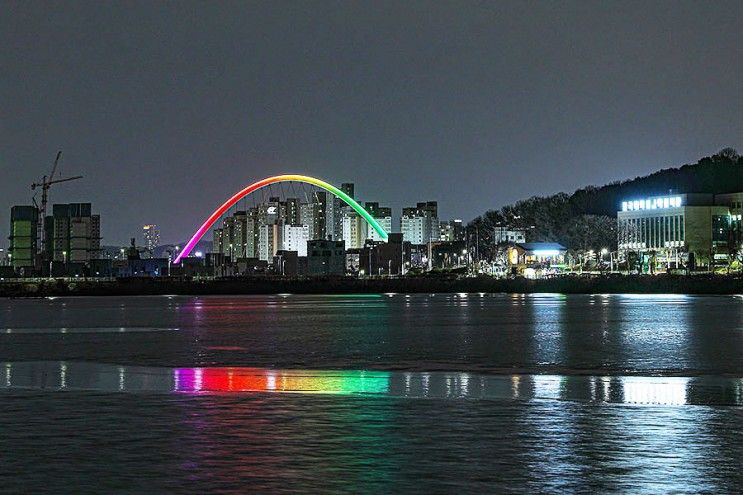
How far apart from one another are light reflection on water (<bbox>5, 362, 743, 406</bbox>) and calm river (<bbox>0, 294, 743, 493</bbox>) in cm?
6

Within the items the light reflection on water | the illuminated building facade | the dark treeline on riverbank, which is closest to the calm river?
the light reflection on water

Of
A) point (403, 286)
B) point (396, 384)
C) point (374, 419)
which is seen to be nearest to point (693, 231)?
point (403, 286)

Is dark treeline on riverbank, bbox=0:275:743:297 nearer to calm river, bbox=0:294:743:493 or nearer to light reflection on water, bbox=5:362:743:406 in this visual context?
calm river, bbox=0:294:743:493

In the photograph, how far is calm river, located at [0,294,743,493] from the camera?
1342cm

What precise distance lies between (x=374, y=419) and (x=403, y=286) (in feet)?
476

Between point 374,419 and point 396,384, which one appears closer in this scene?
point 374,419

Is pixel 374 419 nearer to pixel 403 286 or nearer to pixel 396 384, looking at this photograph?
pixel 396 384

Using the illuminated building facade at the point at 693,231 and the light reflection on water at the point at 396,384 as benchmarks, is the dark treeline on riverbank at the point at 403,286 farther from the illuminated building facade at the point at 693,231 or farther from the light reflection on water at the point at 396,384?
the light reflection on water at the point at 396,384

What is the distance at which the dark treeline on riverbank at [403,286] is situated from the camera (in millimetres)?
130250

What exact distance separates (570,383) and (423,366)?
597 cm

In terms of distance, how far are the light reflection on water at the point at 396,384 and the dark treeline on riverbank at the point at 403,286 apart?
104157mm

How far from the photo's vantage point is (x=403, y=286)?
16325 centimetres

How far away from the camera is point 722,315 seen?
209ft

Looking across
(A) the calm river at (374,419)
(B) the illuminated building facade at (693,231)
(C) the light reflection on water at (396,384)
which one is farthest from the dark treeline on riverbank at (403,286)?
(C) the light reflection on water at (396,384)
